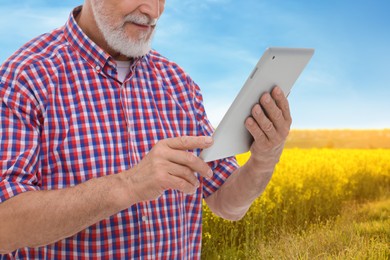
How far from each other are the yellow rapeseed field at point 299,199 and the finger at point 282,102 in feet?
11.1

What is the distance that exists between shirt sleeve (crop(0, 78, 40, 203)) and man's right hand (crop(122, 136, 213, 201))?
1.20ft

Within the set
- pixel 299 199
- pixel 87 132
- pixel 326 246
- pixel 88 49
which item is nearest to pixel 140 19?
pixel 88 49

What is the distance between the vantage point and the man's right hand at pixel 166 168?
5.32ft

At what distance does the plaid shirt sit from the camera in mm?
1890

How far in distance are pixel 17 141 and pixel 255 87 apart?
0.78 metres

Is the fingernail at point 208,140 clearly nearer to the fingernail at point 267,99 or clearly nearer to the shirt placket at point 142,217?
the fingernail at point 267,99

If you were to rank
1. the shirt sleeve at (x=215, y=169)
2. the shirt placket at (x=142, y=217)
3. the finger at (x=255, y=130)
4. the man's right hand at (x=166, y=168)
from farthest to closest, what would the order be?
the shirt sleeve at (x=215, y=169) < the shirt placket at (x=142, y=217) < the finger at (x=255, y=130) < the man's right hand at (x=166, y=168)

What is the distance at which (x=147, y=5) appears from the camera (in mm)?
2066

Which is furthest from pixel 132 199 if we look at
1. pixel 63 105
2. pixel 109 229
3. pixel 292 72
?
pixel 292 72

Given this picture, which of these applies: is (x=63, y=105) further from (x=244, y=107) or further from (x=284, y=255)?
(x=284, y=255)

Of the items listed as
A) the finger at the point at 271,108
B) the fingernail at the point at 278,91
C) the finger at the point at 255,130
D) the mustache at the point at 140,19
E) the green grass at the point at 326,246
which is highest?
the mustache at the point at 140,19

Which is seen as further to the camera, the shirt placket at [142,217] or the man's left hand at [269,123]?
the shirt placket at [142,217]

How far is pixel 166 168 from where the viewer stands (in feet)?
5.32

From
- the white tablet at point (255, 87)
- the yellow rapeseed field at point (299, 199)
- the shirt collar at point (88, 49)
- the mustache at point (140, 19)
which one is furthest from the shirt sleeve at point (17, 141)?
the yellow rapeseed field at point (299, 199)
